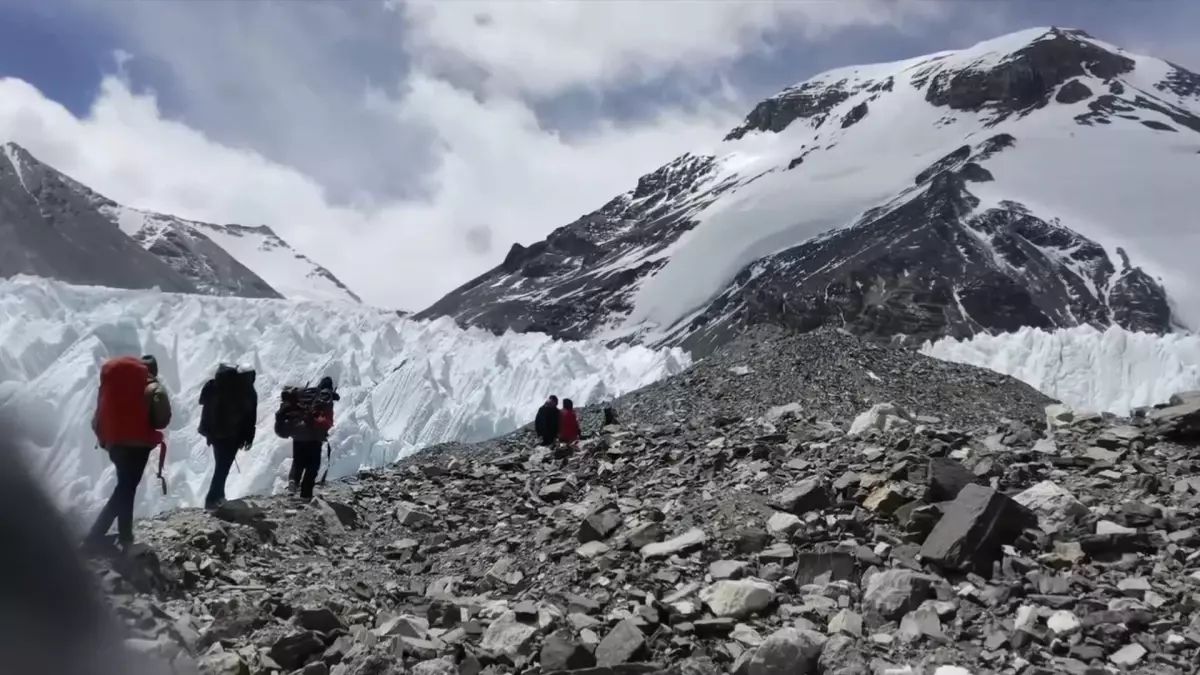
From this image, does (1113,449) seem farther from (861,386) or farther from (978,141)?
(978,141)

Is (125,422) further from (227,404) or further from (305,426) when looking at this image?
(305,426)

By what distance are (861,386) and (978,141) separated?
17792cm

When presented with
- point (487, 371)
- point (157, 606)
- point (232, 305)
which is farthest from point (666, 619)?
point (232, 305)

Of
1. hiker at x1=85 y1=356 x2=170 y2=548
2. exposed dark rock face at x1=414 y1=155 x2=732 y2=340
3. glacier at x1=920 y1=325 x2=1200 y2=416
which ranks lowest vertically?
glacier at x1=920 y1=325 x2=1200 y2=416

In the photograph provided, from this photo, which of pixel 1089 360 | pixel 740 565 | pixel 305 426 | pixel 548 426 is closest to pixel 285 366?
pixel 548 426

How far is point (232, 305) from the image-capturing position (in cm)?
3197

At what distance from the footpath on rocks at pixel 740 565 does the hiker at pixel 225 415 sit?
1.46 feet

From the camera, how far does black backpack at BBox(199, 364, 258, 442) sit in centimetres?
823

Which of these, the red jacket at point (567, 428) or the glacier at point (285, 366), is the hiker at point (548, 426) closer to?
the red jacket at point (567, 428)

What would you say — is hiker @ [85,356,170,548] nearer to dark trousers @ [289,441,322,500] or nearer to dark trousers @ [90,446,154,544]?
dark trousers @ [90,446,154,544]

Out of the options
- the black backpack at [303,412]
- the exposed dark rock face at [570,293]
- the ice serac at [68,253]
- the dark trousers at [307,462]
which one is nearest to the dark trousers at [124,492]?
the dark trousers at [307,462]

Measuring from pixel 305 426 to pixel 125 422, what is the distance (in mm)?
3351

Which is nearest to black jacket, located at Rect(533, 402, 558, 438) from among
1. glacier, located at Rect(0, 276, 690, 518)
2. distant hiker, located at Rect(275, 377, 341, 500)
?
distant hiker, located at Rect(275, 377, 341, 500)

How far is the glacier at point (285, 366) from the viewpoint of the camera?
2362 cm
